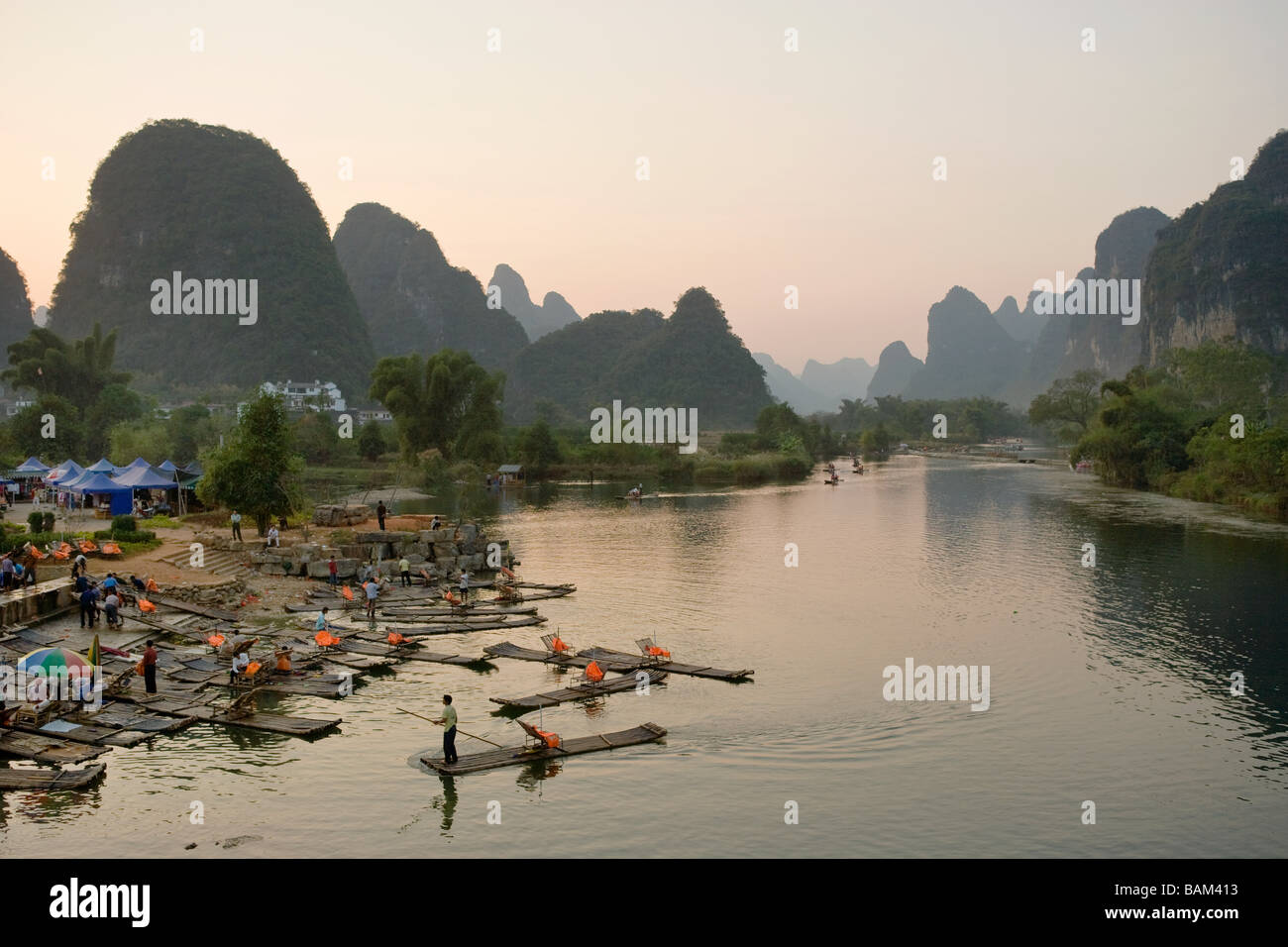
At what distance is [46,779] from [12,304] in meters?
169

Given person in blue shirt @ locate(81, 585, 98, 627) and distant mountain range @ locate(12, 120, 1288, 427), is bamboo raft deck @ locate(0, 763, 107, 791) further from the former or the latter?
distant mountain range @ locate(12, 120, 1288, 427)

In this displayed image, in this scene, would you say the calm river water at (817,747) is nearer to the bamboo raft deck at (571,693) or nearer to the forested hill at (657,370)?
the bamboo raft deck at (571,693)

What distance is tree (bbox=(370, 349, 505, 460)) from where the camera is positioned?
218 feet

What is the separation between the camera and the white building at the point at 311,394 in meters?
101

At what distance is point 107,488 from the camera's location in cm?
3506

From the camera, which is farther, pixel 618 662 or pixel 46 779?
pixel 618 662

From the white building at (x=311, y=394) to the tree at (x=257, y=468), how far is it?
68.8 meters

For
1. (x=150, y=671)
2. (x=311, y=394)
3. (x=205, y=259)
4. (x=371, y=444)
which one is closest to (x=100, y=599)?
(x=150, y=671)

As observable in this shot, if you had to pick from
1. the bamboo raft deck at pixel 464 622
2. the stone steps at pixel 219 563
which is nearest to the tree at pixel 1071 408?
the bamboo raft deck at pixel 464 622

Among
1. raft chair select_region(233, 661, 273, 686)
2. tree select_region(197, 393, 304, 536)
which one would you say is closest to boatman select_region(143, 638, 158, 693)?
raft chair select_region(233, 661, 273, 686)

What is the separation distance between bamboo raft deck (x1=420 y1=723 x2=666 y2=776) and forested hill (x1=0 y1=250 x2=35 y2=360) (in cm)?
16629

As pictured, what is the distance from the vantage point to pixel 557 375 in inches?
6609

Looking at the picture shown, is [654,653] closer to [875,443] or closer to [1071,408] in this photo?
[1071,408]
